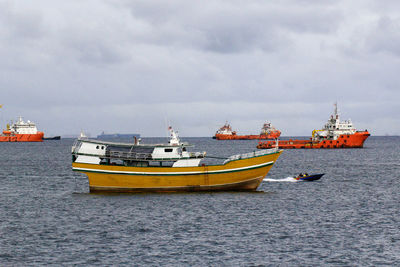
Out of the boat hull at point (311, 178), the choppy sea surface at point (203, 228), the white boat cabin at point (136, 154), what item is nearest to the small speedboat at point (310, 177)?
the boat hull at point (311, 178)

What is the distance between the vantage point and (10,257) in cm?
2850

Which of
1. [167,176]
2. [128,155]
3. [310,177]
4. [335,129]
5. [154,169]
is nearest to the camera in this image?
[154,169]

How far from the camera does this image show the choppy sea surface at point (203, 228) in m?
28.5

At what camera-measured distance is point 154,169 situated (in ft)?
160

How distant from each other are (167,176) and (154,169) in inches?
60.2

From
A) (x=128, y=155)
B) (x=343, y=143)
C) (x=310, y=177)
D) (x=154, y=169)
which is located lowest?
(x=310, y=177)

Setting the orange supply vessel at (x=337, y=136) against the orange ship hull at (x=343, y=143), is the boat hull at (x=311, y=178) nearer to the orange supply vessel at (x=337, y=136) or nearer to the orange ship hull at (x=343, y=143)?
the orange supply vessel at (x=337, y=136)

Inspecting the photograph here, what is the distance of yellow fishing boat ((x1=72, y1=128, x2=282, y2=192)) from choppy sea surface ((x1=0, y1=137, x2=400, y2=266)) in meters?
1.19

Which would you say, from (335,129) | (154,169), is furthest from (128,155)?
(335,129)

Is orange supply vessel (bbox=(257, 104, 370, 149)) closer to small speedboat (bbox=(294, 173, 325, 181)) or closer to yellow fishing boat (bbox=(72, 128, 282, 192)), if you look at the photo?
small speedboat (bbox=(294, 173, 325, 181))

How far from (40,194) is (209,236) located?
28.3 metres

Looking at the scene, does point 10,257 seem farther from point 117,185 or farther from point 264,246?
point 117,185

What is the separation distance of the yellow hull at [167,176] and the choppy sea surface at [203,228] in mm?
1043

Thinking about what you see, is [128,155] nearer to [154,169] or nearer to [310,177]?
[154,169]
